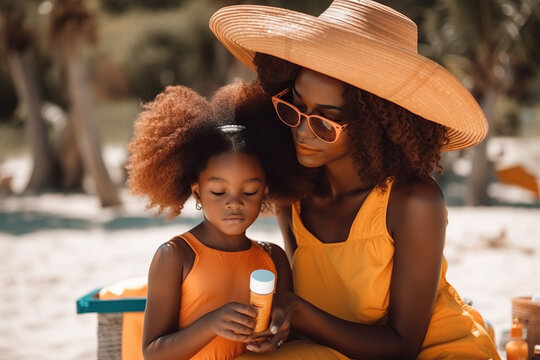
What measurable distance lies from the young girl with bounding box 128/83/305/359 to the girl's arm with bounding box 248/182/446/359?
33cm

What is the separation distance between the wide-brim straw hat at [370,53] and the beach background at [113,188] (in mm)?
639

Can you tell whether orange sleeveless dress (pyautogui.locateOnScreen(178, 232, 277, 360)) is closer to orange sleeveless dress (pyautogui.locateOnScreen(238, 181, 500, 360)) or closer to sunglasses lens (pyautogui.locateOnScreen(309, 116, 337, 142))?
orange sleeveless dress (pyautogui.locateOnScreen(238, 181, 500, 360))

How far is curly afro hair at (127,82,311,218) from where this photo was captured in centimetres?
241

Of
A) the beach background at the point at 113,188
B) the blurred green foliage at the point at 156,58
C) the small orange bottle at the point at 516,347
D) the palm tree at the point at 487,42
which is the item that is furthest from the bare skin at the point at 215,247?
the blurred green foliage at the point at 156,58

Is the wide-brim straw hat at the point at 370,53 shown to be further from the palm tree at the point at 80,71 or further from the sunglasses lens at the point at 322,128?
the palm tree at the point at 80,71

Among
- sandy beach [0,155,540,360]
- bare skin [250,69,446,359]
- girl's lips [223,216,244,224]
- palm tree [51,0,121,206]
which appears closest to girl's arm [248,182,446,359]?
bare skin [250,69,446,359]

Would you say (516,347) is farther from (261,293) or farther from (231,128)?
(231,128)

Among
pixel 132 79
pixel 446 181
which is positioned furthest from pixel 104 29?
pixel 446 181

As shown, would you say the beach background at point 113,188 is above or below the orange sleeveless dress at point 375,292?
below

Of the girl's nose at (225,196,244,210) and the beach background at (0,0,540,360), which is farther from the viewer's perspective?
the beach background at (0,0,540,360)

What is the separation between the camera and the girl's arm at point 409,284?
227cm

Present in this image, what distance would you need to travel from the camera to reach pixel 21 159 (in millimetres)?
18109

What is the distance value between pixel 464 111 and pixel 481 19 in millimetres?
8737

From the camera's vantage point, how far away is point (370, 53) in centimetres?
222
